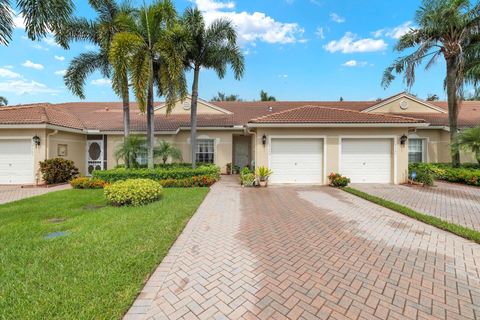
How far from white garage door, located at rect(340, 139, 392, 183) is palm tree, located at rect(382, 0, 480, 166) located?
4598mm

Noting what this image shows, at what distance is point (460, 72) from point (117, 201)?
17.8 m

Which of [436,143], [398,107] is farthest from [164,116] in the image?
[436,143]

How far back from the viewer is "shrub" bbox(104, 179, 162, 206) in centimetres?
766

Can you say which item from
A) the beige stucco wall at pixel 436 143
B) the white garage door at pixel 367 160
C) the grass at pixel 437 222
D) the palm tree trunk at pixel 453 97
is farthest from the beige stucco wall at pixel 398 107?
the grass at pixel 437 222

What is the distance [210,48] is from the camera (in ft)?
41.3

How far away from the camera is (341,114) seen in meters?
12.9

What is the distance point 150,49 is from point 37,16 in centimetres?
453

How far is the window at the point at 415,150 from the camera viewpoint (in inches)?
634

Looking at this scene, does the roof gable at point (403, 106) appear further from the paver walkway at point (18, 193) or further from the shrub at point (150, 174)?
the paver walkway at point (18, 193)

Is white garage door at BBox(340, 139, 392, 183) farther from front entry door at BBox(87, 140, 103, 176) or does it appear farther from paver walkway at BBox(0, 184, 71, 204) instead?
front entry door at BBox(87, 140, 103, 176)

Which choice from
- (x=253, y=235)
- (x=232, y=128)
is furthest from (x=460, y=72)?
(x=253, y=235)

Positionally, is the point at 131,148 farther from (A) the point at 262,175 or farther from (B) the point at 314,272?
(B) the point at 314,272

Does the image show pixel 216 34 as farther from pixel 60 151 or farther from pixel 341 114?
pixel 60 151

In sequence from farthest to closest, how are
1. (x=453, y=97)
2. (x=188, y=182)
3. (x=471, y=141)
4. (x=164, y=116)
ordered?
(x=164, y=116), (x=453, y=97), (x=471, y=141), (x=188, y=182)
